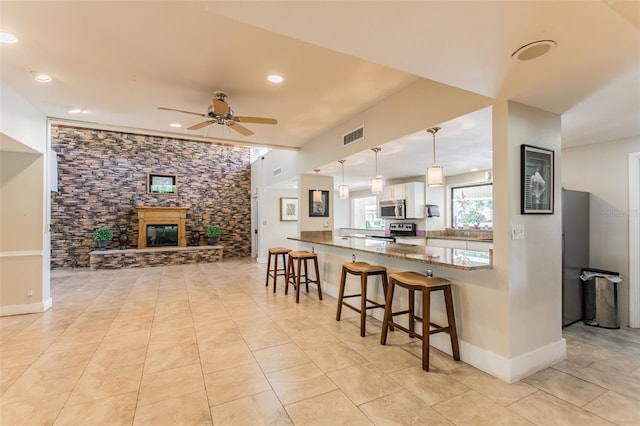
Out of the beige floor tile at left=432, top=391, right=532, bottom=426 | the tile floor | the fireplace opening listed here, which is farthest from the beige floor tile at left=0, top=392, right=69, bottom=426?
the fireplace opening

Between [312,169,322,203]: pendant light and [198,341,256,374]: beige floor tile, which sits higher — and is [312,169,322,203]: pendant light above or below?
above

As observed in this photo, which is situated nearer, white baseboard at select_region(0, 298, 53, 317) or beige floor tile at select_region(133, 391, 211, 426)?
beige floor tile at select_region(133, 391, 211, 426)

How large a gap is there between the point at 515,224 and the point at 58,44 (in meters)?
3.90

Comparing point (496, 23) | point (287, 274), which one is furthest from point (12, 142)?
point (496, 23)

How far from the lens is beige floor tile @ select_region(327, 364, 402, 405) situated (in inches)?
80.0

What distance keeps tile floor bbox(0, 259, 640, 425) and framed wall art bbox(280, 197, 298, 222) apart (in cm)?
448

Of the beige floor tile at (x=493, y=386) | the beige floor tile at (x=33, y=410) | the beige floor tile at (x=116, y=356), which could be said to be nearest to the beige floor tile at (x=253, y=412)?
the beige floor tile at (x=33, y=410)

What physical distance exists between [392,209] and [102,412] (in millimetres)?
5557

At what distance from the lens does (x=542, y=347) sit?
2449 millimetres

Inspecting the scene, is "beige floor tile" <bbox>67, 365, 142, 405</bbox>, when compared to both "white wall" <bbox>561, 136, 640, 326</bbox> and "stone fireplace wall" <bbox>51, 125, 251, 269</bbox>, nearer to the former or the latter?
"white wall" <bbox>561, 136, 640, 326</bbox>

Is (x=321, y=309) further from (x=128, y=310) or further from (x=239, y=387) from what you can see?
(x=128, y=310)

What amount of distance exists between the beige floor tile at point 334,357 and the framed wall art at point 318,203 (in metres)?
A: 3.03

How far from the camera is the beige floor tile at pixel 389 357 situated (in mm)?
2444

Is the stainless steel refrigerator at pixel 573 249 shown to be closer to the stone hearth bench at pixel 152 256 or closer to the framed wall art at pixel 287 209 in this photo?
the framed wall art at pixel 287 209
